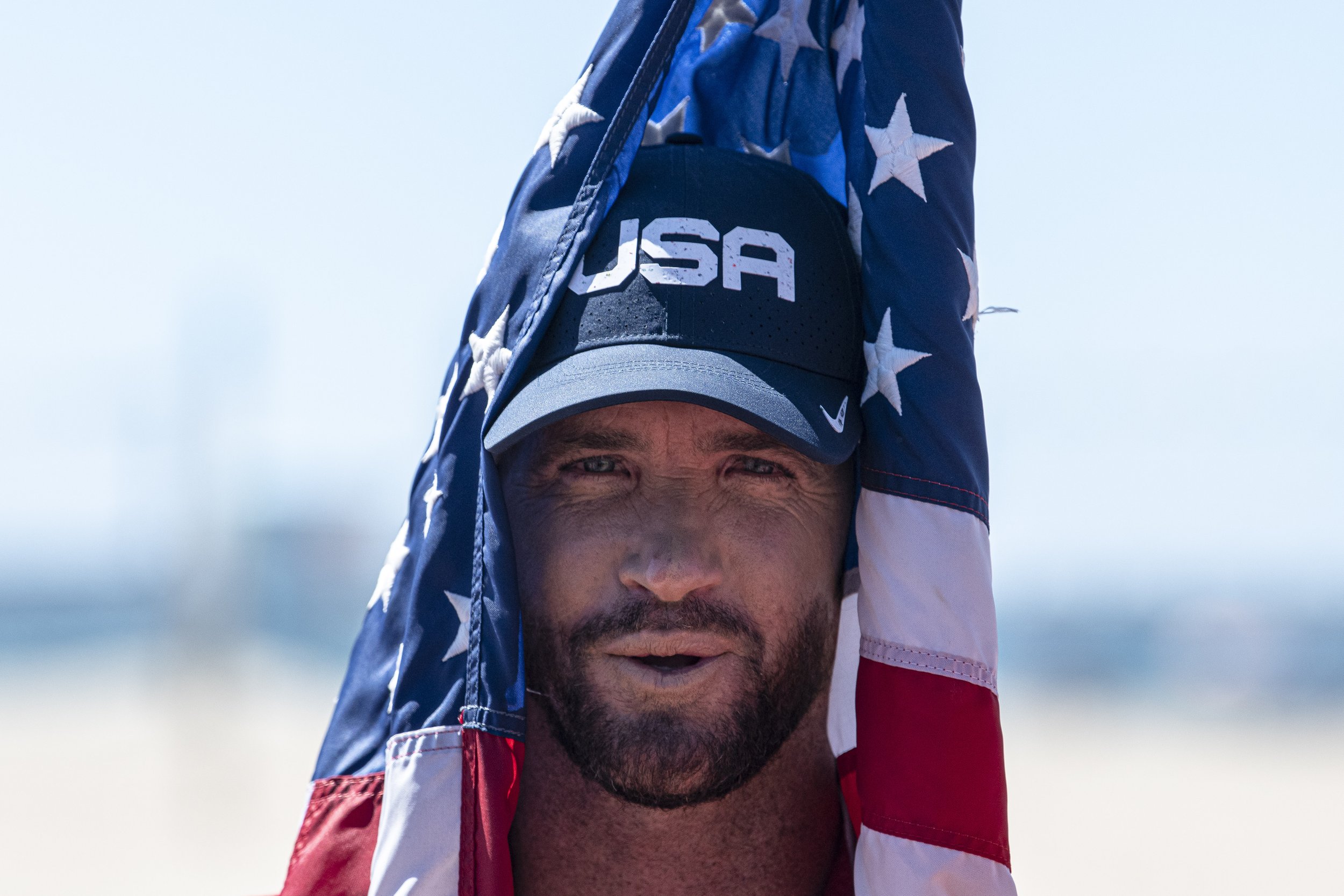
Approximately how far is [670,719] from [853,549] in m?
0.52

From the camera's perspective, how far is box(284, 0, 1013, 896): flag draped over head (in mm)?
2006

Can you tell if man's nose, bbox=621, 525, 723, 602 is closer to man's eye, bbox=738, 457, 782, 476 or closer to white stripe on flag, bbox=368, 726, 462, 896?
man's eye, bbox=738, 457, 782, 476

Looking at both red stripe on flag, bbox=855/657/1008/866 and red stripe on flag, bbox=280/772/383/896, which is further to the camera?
red stripe on flag, bbox=280/772/383/896

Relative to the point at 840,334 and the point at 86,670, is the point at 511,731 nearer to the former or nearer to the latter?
the point at 840,334

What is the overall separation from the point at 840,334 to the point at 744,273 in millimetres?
206

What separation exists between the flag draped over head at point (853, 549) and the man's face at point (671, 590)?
10 cm

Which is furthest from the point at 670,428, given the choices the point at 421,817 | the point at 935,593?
the point at 421,817

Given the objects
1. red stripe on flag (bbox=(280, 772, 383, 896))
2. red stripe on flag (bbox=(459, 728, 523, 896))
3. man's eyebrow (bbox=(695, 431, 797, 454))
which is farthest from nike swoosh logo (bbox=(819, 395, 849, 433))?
red stripe on flag (bbox=(280, 772, 383, 896))

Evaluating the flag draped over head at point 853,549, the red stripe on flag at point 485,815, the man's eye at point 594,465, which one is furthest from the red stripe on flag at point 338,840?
the man's eye at point 594,465

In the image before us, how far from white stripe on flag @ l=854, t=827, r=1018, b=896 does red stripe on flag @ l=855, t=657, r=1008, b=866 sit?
1 centimetres

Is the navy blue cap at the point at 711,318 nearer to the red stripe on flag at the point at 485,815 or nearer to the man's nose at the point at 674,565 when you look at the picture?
the man's nose at the point at 674,565

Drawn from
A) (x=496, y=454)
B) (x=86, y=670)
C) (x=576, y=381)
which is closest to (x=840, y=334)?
(x=576, y=381)

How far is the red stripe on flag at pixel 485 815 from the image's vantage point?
6.57ft

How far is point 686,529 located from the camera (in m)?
2.13
